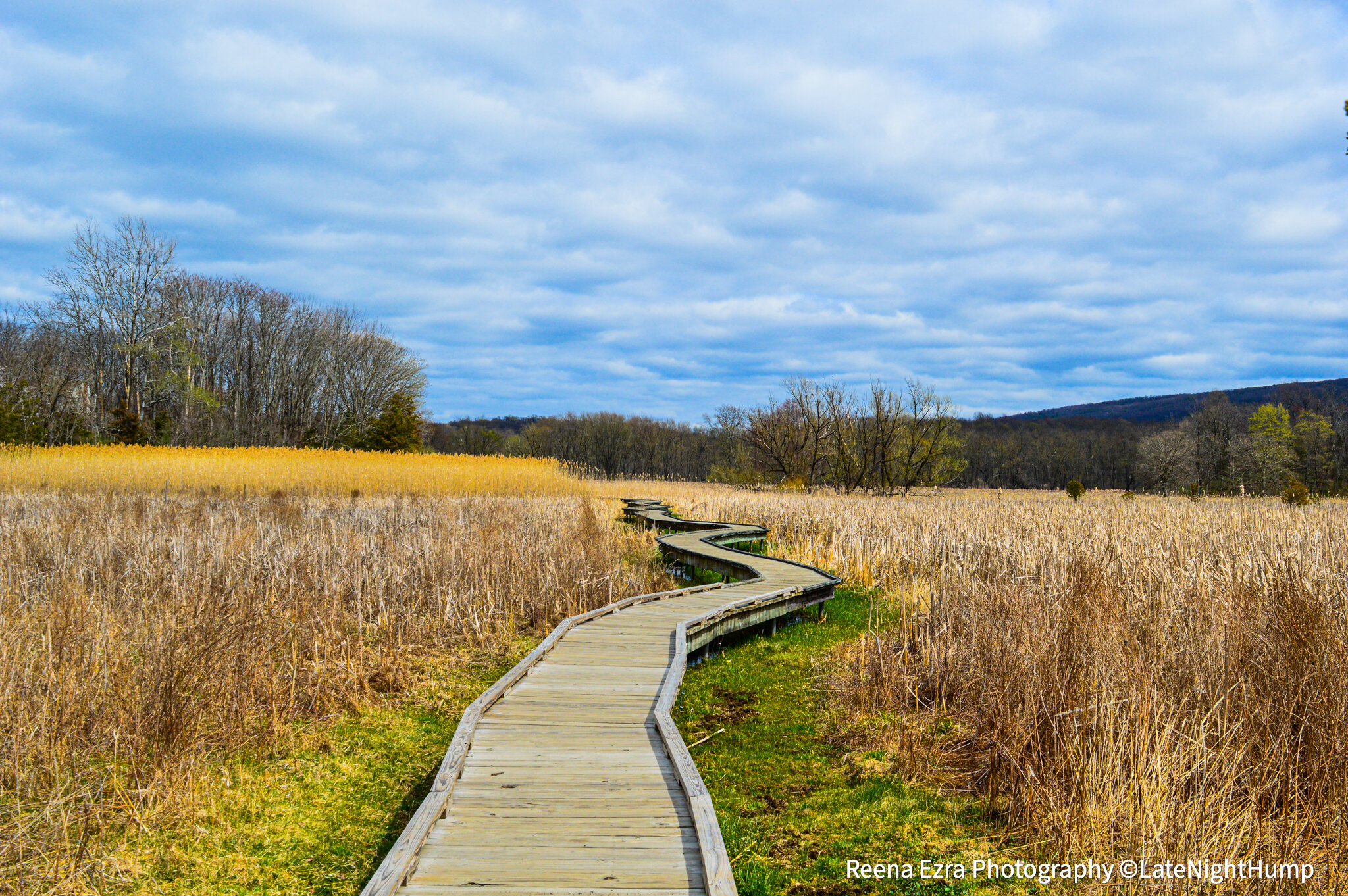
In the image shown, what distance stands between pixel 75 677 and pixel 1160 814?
695 cm

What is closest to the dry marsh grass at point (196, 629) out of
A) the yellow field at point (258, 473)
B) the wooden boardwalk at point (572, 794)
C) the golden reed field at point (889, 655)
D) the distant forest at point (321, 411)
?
the golden reed field at point (889, 655)

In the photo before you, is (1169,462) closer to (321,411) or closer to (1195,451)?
(1195,451)

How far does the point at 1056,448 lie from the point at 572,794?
92.3 metres

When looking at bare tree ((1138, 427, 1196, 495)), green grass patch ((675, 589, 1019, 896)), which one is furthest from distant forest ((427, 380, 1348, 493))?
green grass patch ((675, 589, 1019, 896))

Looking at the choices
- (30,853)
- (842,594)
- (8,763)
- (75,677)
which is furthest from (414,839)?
(842,594)

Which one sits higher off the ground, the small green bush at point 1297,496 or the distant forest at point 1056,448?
the distant forest at point 1056,448

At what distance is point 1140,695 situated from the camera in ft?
14.2

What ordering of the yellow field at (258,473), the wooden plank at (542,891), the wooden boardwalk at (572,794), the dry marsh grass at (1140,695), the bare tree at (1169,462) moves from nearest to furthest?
the wooden plank at (542,891) → the wooden boardwalk at (572,794) → the dry marsh grass at (1140,695) → the yellow field at (258,473) → the bare tree at (1169,462)

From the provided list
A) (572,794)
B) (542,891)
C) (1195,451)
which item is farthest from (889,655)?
(1195,451)

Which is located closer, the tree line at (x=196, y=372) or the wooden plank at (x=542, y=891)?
the wooden plank at (x=542, y=891)

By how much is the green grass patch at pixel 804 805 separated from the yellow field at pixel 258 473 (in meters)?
17.5

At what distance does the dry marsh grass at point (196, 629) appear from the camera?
3.99 m

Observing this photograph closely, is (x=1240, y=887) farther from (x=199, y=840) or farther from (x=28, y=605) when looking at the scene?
(x=28, y=605)

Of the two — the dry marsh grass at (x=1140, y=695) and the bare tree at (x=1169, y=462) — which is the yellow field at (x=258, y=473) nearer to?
the dry marsh grass at (x=1140, y=695)
